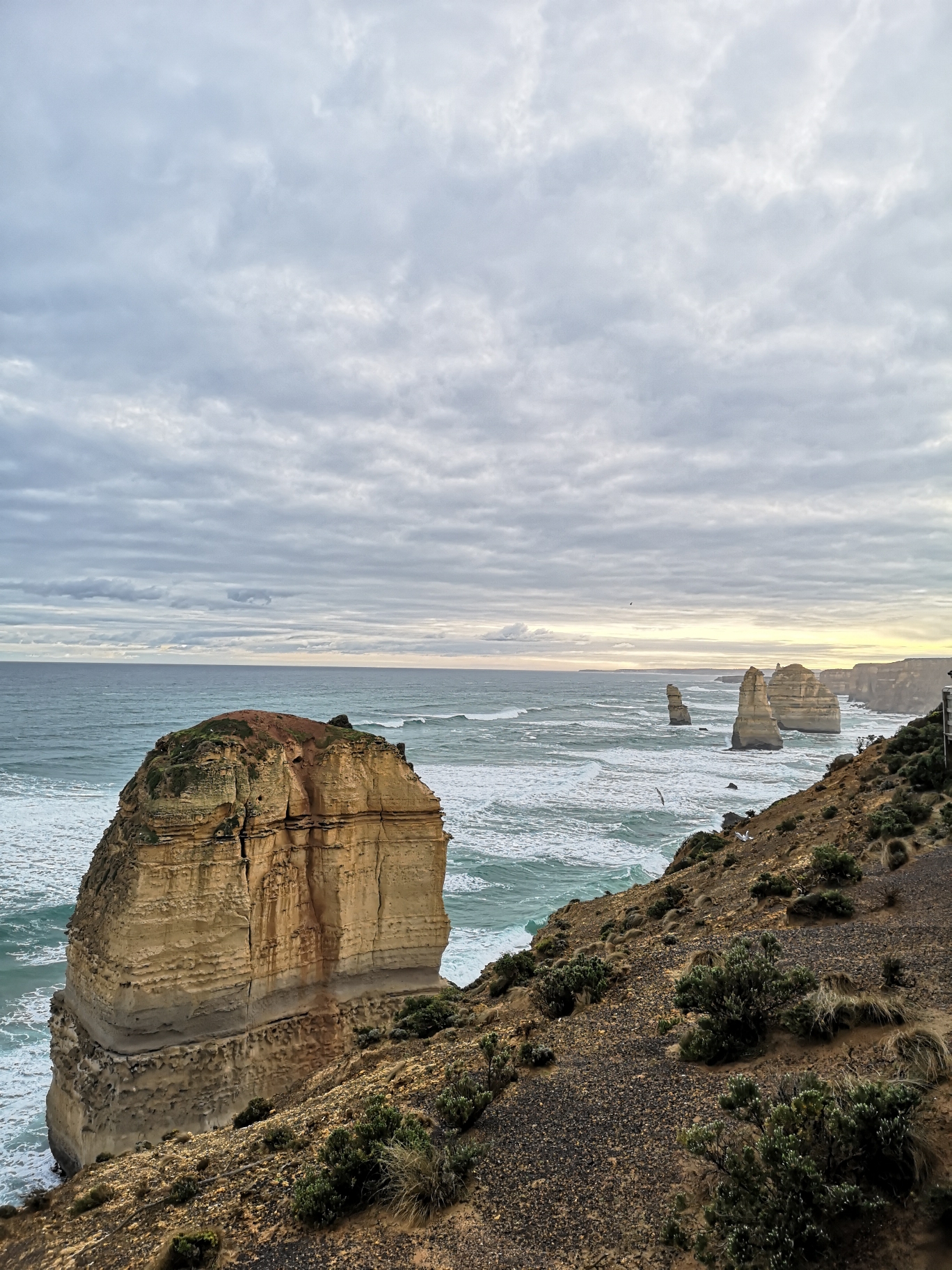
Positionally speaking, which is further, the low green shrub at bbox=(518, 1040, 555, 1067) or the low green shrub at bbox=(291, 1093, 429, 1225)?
the low green shrub at bbox=(518, 1040, 555, 1067)

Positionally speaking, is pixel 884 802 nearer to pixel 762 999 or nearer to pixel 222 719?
pixel 762 999

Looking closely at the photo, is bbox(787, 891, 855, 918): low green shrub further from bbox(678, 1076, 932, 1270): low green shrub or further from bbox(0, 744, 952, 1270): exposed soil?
bbox(678, 1076, 932, 1270): low green shrub

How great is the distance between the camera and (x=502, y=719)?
99250 millimetres

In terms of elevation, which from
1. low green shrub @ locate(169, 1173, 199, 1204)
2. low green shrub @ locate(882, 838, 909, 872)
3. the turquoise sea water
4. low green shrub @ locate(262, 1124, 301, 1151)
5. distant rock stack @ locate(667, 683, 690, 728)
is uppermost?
low green shrub @ locate(882, 838, 909, 872)

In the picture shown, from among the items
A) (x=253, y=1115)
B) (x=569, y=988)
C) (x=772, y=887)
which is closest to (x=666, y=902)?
(x=772, y=887)

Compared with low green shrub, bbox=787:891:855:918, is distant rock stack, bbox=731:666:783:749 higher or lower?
lower

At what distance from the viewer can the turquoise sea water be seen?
20297mm

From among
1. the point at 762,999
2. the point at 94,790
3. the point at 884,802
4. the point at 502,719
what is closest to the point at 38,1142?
the point at 762,999

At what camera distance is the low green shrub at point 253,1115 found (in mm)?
10102

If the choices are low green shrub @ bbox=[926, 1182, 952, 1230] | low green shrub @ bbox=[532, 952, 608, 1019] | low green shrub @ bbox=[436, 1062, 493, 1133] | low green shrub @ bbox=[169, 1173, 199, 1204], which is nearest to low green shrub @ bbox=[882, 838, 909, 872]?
low green shrub @ bbox=[532, 952, 608, 1019]

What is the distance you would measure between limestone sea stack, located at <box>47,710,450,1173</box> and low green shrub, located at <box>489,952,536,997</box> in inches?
87.4

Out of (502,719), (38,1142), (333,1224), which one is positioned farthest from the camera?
(502,719)

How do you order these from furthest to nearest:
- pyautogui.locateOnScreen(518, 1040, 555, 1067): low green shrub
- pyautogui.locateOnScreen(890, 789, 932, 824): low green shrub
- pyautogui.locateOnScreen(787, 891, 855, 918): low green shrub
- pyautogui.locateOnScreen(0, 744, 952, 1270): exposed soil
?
1. pyautogui.locateOnScreen(890, 789, 932, 824): low green shrub
2. pyautogui.locateOnScreen(787, 891, 855, 918): low green shrub
3. pyautogui.locateOnScreen(518, 1040, 555, 1067): low green shrub
4. pyautogui.locateOnScreen(0, 744, 952, 1270): exposed soil

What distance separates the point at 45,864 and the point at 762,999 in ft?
101
